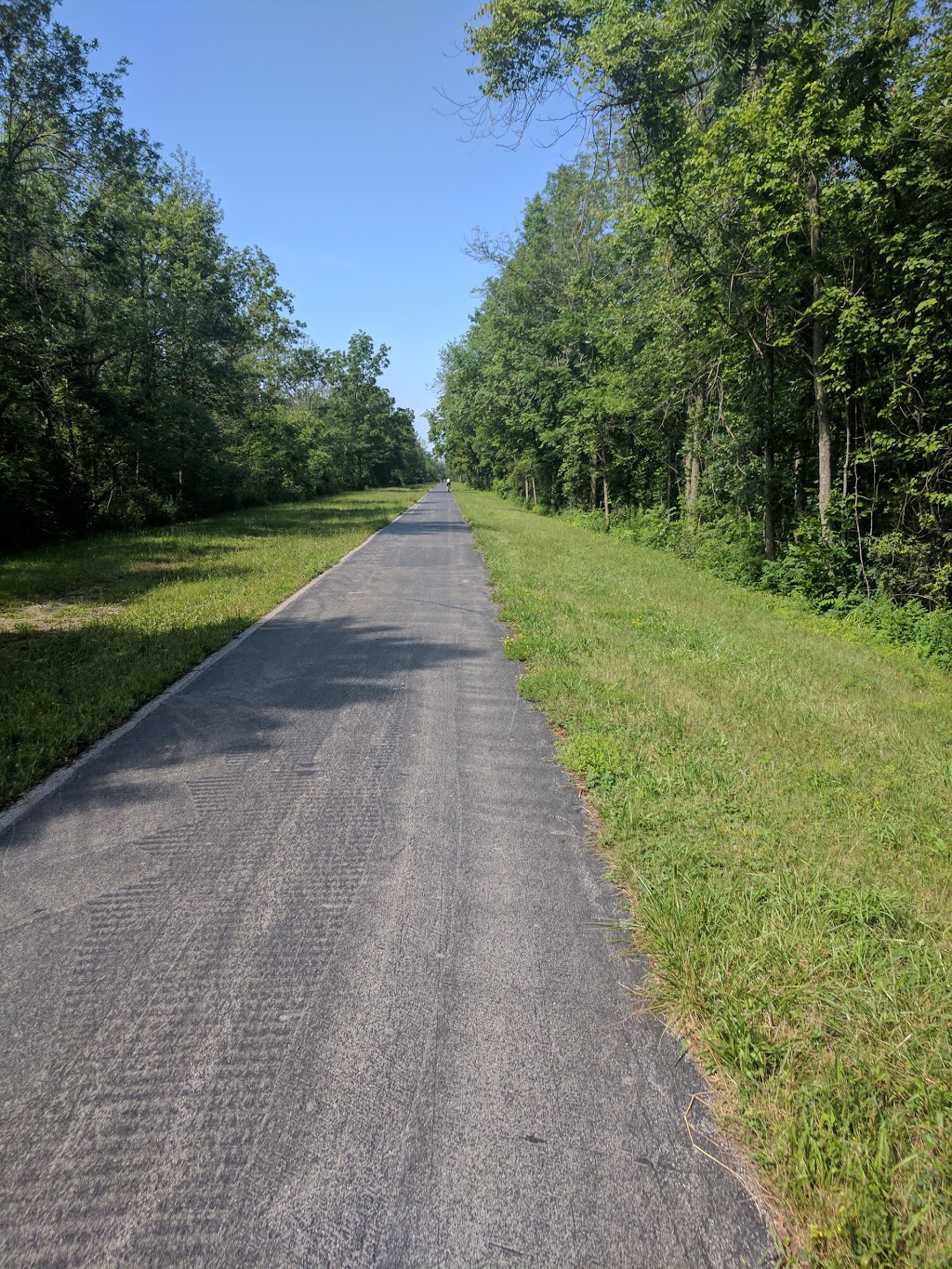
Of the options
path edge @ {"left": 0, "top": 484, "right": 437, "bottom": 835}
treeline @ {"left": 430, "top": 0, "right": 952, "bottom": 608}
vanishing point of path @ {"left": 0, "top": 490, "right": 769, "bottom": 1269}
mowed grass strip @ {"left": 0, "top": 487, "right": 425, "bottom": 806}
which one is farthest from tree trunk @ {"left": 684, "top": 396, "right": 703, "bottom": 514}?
vanishing point of path @ {"left": 0, "top": 490, "right": 769, "bottom": 1269}

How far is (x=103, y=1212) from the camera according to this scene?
1.58 m

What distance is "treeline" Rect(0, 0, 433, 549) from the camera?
44.8ft

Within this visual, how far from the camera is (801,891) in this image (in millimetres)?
2744

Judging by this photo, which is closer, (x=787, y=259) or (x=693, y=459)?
(x=787, y=259)

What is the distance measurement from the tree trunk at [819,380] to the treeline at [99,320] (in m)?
14.6

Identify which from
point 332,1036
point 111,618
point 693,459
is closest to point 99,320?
point 111,618

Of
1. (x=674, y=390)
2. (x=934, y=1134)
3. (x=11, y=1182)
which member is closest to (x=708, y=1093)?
(x=934, y=1134)

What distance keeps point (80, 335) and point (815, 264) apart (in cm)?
1657

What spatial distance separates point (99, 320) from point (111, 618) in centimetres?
1342

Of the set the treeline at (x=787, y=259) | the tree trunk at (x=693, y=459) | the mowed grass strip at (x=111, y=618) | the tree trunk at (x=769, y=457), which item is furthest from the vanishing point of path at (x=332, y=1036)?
the tree trunk at (x=693, y=459)

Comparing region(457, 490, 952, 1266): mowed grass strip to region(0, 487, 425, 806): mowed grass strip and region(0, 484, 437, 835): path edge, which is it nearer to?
region(0, 484, 437, 835): path edge

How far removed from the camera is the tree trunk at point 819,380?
8867 mm

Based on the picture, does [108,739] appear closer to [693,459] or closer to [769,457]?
[769,457]

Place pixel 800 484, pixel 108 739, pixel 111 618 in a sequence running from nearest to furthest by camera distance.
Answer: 1. pixel 108 739
2. pixel 111 618
3. pixel 800 484
